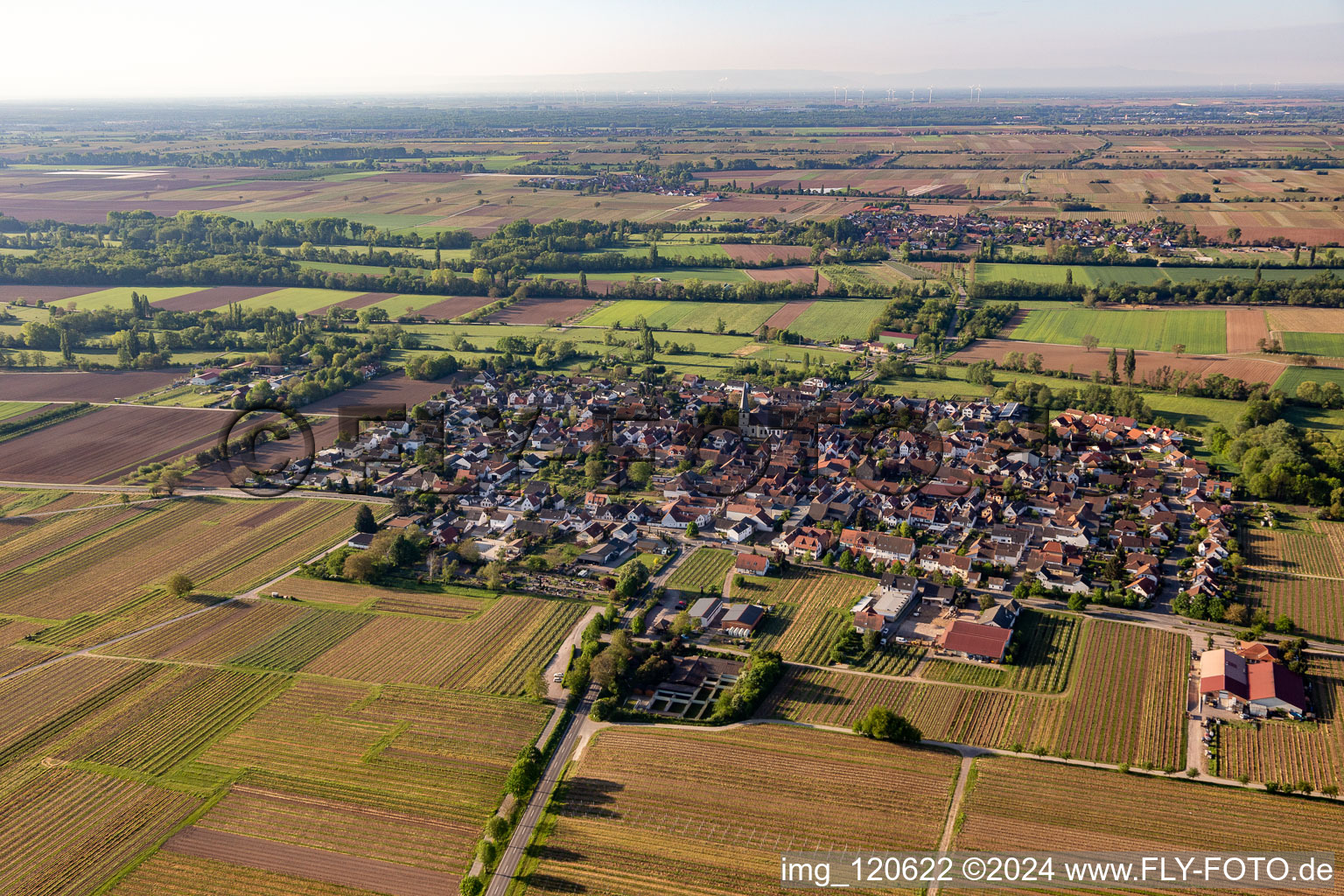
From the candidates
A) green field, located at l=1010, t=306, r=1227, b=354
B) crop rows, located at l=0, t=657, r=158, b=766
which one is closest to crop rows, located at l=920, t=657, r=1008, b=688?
crop rows, located at l=0, t=657, r=158, b=766

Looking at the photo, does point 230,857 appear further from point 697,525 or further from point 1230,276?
point 1230,276

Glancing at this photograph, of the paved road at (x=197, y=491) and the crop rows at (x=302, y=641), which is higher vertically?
the paved road at (x=197, y=491)

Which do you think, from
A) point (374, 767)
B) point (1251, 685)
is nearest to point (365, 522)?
point (374, 767)

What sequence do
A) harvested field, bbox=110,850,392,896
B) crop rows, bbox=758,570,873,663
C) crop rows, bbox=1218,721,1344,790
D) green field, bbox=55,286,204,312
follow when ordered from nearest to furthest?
harvested field, bbox=110,850,392,896 < crop rows, bbox=1218,721,1344,790 < crop rows, bbox=758,570,873,663 < green field, bbox=55,286,204,312

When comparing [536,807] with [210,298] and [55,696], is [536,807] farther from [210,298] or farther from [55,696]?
[210,298]

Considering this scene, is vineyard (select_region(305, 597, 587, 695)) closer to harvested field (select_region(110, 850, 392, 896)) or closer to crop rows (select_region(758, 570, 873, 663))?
crop rows (select_region(758, 570, 873, 663))

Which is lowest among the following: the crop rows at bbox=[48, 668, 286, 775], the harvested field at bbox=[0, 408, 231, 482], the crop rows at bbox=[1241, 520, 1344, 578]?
the crop rows at bbox=[48, 668, 286, 775]

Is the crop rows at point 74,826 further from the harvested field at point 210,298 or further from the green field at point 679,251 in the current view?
the green field at point 679,251

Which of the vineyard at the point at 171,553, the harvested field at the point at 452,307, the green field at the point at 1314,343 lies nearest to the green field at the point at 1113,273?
the green field at the point at 1314,343
